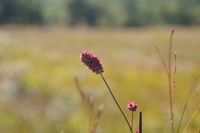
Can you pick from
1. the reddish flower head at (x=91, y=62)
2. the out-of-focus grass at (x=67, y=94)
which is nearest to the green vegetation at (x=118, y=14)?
the out-of-focus grass at (x=67, y=94)

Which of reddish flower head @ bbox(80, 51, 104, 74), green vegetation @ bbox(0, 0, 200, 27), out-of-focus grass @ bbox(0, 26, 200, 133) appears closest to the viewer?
reddish flower head @ bbox(80, 51, 104, 74)

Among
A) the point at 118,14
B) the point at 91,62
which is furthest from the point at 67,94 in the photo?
the point at 118,14

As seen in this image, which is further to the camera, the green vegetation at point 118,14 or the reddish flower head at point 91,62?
the green vegetation at point 118,14

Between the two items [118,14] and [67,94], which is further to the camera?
[118,14]

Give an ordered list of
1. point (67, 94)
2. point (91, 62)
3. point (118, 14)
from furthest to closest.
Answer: point (118, 14) → point (67, 94) → point (91, 62)

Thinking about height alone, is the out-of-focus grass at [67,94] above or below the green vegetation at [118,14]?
below

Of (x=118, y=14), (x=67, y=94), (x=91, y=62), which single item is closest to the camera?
(x=91, y=62)

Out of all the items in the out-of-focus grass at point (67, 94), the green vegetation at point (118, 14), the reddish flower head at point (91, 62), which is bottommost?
the reddish flower head at point (91, 62)

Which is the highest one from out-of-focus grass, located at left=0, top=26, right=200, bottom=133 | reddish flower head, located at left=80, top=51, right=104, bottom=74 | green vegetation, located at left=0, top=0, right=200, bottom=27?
green vegetation, located at left=0, top=0, right=200, bottom=27

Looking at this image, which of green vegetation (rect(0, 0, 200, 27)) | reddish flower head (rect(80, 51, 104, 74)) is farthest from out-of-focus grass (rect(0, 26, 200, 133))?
green vegetation (rect(0, 0, 200, 27))

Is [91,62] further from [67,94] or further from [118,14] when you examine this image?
[118,14]

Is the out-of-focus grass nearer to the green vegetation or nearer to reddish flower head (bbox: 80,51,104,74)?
reddish flower head (bbox: 80,51,104,74)

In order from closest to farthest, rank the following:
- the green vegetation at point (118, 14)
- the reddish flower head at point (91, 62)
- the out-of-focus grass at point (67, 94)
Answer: the reddish flower head at point (91, 62)
the out-of-focus grass at point (67, 94)
the green vegetation at point (118, 14)

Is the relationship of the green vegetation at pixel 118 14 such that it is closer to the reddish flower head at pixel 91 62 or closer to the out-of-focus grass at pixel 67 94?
the out-of-focus grass at pixel 67 94
